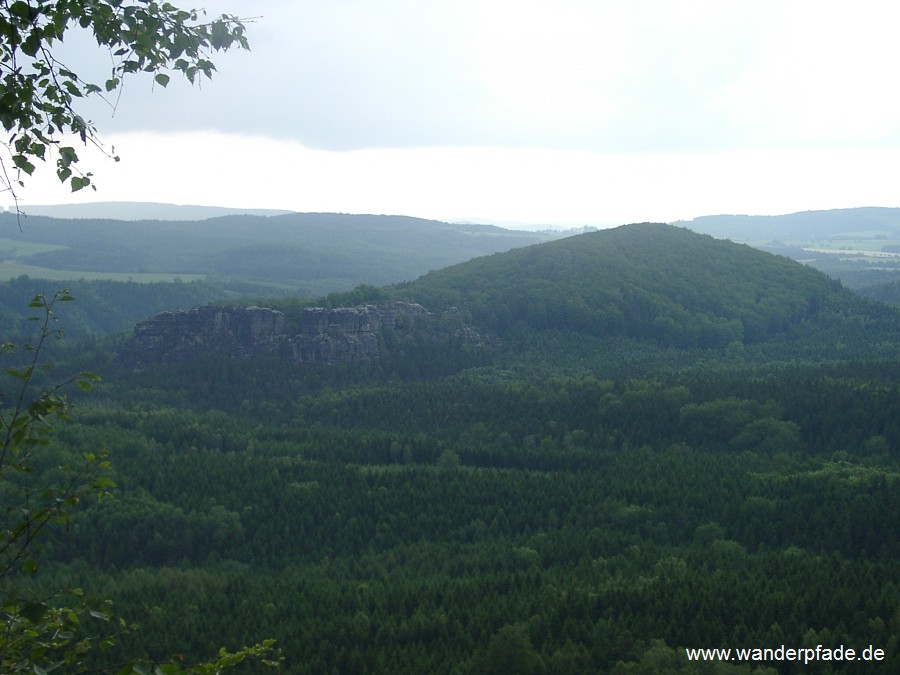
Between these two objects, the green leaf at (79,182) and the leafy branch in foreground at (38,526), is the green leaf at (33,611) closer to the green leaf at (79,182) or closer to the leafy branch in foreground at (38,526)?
the leafy branch in foreground at (38,526)

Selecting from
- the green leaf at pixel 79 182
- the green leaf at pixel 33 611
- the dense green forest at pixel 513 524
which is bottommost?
the dense green forest at pixel 513 524

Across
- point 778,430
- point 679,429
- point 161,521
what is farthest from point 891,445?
point 161,521

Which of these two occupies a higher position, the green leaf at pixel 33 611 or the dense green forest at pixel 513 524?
the green leaf at pixel 33 611

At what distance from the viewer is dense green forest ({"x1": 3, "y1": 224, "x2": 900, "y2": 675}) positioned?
7350cm

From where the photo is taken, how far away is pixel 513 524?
117 metres

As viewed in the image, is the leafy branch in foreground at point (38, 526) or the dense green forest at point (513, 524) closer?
the leafy branch in foreground at point (38, 526)

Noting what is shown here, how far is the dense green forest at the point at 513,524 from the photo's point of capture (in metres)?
73.5

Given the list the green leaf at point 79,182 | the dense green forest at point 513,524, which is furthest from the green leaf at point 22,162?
the dense green forest at point 513,524

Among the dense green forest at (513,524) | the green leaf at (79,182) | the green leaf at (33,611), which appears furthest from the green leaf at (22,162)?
the dense green forest at (513,524)

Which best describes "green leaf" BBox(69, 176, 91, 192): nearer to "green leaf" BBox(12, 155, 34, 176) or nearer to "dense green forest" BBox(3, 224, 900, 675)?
"green leaf" BBox(12, 155, 34, 176)

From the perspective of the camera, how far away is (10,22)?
15.8 metres

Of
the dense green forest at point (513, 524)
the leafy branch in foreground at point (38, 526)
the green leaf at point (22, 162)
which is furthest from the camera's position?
the dense green forest at point (513, 524)

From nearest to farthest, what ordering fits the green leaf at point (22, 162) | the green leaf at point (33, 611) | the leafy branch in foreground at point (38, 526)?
the green leaf at point (33, 611) < the leafy branch in foreground at point (38, 526) < the green leaf at point (22, 162)

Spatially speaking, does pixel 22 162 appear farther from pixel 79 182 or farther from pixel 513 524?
pixel 513 524
